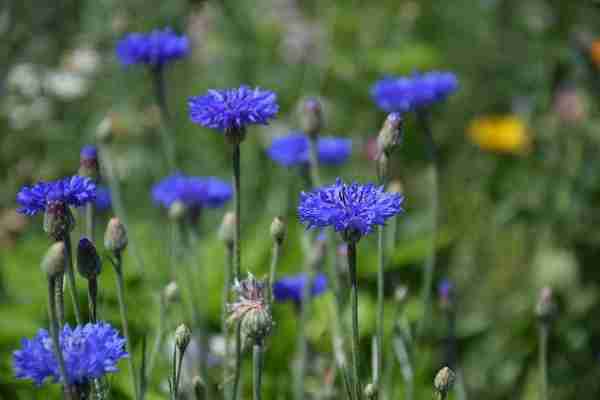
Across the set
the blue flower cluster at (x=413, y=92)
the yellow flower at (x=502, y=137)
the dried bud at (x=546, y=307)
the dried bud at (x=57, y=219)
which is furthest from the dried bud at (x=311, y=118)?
the yellow flower at (x=502, y=137)

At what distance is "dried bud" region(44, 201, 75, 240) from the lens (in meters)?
0.90

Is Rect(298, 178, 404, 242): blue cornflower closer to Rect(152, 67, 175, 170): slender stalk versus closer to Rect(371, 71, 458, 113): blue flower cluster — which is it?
Rect(371, 71, 458, 113): blue flower cluster

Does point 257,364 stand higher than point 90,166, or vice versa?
point 90,166

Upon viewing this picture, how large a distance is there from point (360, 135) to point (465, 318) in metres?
0.92

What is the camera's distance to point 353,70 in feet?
10.2

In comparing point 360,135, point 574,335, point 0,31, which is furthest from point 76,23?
point 574,335

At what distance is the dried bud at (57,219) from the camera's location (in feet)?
2.94

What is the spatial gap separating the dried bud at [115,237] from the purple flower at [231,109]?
0.17 meters

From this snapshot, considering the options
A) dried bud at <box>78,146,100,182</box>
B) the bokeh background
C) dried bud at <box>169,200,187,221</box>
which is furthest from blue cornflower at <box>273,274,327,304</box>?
dried bud at <box>78,146,100,182</box>

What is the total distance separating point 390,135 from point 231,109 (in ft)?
0.74

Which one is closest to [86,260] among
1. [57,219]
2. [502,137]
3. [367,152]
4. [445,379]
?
[57,219]

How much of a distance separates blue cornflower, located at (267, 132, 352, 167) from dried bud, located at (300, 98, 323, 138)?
181 millimetres

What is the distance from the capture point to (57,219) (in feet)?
2.94

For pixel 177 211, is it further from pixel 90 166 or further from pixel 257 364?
pixel 257 364
